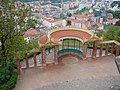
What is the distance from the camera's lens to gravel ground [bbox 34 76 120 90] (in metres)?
15.7

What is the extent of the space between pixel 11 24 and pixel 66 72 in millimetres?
6940

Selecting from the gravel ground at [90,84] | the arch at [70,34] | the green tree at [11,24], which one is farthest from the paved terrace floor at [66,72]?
the arch at [70,34]

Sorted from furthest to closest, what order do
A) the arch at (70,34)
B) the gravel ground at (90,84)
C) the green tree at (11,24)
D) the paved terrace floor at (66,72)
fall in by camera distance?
the arch at (70,34)
the paved terrace floor at (66,72)
the gravel ground at (90,84)
the green tree at (11,24)

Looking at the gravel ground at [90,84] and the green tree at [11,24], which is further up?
the green tree at [11,24]

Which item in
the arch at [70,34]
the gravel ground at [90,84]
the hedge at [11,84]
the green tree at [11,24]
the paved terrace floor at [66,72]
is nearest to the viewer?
the hedge at [11,84]

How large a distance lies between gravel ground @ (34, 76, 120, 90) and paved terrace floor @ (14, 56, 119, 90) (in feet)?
1.37

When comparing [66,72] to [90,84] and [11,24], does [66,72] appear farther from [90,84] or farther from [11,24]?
[11,24]

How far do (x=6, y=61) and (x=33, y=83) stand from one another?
3122mm

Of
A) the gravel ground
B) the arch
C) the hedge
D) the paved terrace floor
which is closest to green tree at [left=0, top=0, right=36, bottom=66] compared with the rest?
the hedge

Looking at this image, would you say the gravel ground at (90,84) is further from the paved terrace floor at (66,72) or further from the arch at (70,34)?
the arch at (70,34)

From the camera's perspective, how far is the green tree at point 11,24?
50.6ft

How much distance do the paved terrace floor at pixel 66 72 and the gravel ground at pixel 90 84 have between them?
0.42 metres

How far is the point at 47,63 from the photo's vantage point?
19.6 m

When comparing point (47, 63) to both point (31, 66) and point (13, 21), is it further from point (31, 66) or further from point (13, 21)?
point (13, 21)
